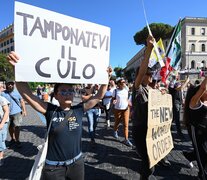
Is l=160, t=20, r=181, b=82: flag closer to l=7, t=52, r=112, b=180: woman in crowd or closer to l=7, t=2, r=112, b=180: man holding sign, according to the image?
l=7, t=2, r=112, b=180: man holding sign

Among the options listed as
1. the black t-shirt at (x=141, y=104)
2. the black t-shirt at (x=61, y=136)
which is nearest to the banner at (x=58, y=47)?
the black t-shirt at (x=61, y=136)

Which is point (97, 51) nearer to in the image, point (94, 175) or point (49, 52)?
A: point (49, 52)

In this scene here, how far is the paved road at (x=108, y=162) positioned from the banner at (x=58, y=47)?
97.5 inches

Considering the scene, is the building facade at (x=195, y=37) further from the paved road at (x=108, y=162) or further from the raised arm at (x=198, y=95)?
the raised arm at (x=198, y=95)

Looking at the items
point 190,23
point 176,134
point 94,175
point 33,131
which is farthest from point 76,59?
point 190,23

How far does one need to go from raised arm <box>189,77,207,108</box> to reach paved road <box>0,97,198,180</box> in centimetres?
153

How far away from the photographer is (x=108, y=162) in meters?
5.52

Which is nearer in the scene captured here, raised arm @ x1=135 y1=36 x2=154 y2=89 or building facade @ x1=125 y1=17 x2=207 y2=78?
raised arm @ x1=135 y1=36 x2=154 y2=89

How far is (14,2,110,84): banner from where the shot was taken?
2410 mm

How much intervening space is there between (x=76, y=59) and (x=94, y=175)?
8.84ft

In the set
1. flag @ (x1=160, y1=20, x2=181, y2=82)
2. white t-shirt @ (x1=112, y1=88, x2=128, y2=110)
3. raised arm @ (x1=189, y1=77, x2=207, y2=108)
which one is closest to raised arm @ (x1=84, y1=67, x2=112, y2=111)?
raised arm @ (x1=189, y1=77, x2=207, y2=108)

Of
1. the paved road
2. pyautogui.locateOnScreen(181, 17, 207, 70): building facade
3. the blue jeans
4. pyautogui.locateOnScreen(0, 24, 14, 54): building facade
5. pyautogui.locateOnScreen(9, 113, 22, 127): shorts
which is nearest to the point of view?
the paved road

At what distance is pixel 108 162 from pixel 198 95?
2622 mm

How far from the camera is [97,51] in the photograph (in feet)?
9.61
